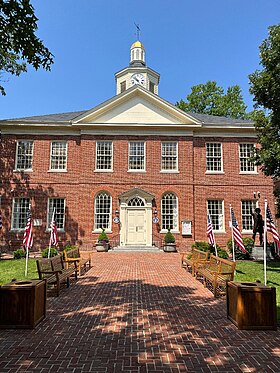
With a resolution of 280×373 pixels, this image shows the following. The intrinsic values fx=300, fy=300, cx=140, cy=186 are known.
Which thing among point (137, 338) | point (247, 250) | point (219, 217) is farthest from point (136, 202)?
point (137, 338)

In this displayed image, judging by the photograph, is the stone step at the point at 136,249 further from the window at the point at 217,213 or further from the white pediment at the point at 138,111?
the white pediment at the point at 138,111

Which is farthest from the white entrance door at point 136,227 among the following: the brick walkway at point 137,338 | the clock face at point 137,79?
the clock face at point 137,79

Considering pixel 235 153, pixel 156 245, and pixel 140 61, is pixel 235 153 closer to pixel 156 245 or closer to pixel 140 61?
pixel 156 245

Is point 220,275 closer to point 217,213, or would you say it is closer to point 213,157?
point 217,213

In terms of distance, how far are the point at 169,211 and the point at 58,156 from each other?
8.48 metres

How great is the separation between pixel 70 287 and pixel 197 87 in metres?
33.9

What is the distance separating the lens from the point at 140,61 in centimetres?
2878

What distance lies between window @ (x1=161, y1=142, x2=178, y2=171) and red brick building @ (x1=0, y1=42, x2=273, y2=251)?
2.7 inches

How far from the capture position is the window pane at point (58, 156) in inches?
814

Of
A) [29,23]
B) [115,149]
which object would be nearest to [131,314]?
[29,23]

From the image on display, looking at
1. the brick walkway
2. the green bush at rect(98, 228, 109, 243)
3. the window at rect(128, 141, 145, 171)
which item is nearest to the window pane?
the window at rect(128, 141, 145, 171)

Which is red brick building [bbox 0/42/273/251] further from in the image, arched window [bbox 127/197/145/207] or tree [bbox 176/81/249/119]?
tree [bbox 176/81/249/119]

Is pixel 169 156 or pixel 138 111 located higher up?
pixel 138 111

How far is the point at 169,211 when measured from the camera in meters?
20.2
